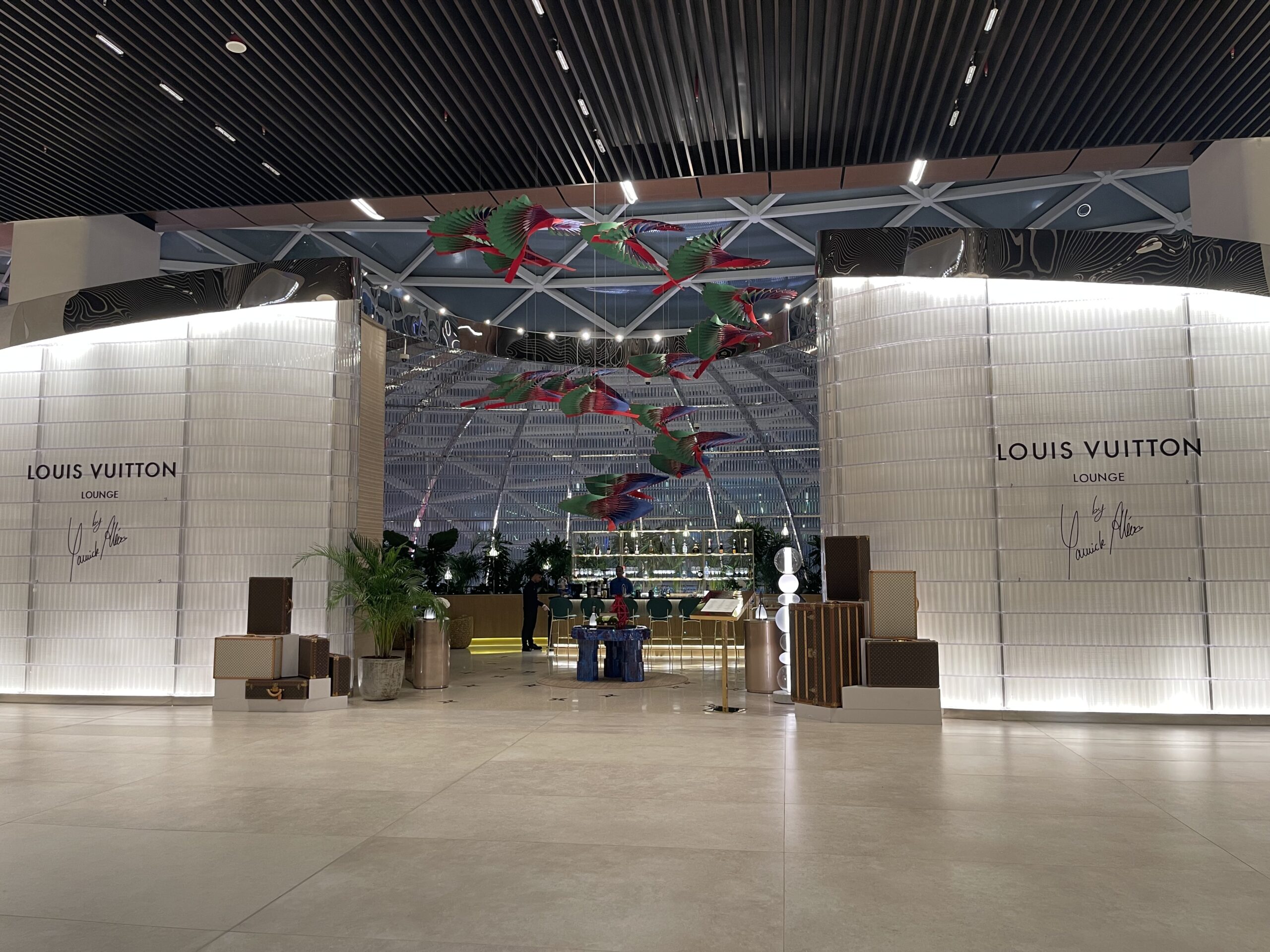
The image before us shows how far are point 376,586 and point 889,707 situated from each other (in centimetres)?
561

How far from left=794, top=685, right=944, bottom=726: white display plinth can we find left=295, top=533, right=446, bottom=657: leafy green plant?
4.89 meters

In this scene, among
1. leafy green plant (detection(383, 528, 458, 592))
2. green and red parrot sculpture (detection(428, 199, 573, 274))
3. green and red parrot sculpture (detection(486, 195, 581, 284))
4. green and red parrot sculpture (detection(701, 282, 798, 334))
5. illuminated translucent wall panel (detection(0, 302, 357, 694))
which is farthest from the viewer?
leafy green plant (detection(383, 528, 458, 592))

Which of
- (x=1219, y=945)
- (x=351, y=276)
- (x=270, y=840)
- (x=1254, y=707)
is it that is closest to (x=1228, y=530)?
(x=1254, y=707)

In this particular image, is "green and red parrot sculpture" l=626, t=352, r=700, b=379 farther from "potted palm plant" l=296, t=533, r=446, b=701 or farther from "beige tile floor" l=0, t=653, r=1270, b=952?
"beige tile floor" l=0, t=653, r=1270, b=952

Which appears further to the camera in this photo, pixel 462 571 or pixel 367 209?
pixel 462 571

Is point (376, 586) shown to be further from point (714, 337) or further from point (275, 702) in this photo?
point (714, 337)

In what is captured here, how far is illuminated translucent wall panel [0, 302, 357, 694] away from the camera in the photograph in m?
10.5

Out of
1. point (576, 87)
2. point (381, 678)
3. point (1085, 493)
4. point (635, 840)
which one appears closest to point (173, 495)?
point (381, 678)

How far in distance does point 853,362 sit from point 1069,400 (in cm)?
216

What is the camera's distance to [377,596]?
1040cm

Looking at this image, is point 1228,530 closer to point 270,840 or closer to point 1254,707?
point 1254,707

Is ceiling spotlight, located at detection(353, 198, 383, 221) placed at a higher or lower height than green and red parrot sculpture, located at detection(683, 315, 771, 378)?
higher

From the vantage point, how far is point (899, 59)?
8250 millimetres

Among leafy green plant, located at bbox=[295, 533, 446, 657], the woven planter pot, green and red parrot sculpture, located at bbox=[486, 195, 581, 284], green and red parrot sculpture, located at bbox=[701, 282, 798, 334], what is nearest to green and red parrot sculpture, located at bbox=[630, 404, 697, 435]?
green and red parrot sculpture, located at bbox=[701, 282, 798, 334]
